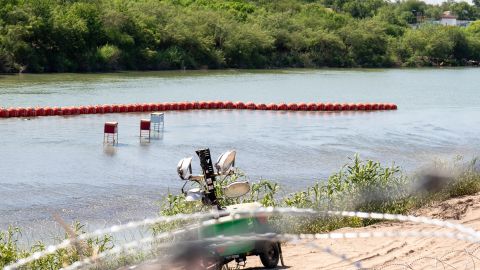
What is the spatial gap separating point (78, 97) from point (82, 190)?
2201cm

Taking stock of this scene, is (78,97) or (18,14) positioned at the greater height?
(18,14)

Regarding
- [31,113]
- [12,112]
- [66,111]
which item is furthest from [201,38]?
[12,112]

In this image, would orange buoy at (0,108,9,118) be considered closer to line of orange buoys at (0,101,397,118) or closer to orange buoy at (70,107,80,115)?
line of orange buoys at (0,101,397,118)

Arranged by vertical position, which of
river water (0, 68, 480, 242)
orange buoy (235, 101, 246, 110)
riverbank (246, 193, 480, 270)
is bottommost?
river water (0, 68, 480, 242)

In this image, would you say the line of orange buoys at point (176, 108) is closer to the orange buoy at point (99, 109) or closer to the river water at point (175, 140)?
the orange buoy at point (99, 109)

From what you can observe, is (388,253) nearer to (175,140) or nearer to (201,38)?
(175,140)

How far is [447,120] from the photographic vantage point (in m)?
35.5

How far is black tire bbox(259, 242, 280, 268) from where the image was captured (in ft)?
30.9

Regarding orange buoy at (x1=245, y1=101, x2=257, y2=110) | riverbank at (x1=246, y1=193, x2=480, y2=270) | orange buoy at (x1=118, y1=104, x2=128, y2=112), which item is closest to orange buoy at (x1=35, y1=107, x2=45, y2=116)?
orange buoy at (x1=118, y1=104, x2=128, y2=112)

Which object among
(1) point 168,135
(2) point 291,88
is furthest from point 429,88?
(1) point 168,135

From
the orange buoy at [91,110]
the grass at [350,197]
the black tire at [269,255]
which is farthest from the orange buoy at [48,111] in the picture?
the black tire at [269,255]

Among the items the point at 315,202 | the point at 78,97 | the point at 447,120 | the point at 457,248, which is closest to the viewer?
the point at 457,248

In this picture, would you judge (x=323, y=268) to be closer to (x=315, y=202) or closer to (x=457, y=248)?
(x=457, y=248)

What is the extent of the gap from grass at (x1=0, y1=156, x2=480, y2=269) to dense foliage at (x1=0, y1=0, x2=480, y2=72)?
43546 mm
